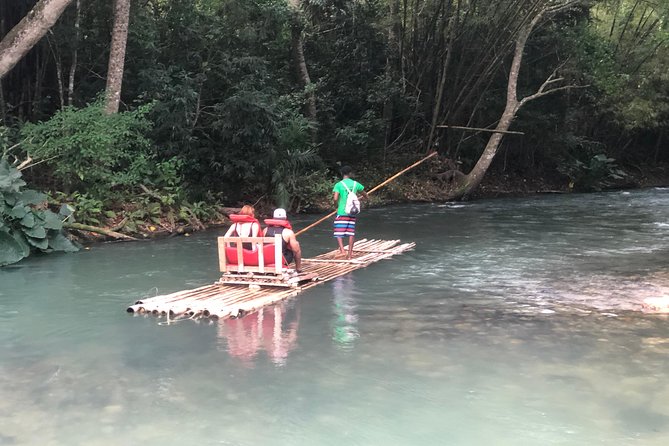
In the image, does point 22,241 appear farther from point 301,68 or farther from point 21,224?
point 301,68

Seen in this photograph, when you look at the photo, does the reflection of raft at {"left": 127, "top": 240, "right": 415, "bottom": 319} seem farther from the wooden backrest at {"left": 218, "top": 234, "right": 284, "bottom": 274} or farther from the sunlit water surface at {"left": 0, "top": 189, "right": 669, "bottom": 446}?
the sunlit water surface at {"left": 0, "top": 189, "right": 669, "bottom": 446}

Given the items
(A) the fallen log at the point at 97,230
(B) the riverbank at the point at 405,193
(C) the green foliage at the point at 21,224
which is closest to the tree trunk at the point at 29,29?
(C) the green foliage at the point at 21,224

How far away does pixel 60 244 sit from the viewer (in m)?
10.9

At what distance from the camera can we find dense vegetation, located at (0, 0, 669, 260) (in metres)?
13.4

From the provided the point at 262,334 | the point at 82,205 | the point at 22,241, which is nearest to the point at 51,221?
the point at 22,241

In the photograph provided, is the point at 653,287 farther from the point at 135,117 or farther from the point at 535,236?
the point at 135,117

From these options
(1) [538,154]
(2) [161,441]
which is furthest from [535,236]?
(1) [538,154]

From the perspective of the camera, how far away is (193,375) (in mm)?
4977

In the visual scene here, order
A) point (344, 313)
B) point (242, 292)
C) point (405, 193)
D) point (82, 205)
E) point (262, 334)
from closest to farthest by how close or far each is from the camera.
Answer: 1. point (262, 334)
2. point (344, 313)
3. point (242, 292)
4. point (82, 205)
5. point (405, 193)

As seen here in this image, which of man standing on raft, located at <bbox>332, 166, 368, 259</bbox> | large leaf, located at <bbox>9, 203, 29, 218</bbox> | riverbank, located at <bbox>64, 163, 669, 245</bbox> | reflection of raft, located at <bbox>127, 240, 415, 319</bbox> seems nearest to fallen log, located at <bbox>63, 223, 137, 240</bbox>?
riverbank, located at <bbox>64, 163, 669, 245</bbox>

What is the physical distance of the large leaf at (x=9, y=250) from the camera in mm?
9767

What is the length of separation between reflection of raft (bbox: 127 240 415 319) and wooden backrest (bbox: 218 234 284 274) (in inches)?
4.0

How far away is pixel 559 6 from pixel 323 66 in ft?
26.0

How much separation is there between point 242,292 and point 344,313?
1.39 metres
